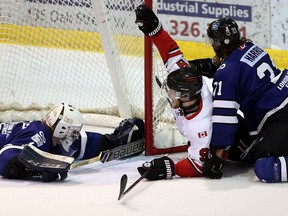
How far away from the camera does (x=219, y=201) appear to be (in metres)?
2.44

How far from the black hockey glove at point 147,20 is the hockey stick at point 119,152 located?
555 mm

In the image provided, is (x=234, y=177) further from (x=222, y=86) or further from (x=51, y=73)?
(x=51, y=73)

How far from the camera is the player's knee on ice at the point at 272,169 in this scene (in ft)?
8.84

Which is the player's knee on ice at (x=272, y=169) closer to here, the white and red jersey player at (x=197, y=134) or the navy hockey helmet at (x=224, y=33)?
the white and red jersey player at (x=197, y=134)

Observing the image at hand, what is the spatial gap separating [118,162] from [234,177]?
0.61 m

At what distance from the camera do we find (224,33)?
2.93m

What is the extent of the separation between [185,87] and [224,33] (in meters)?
0.31

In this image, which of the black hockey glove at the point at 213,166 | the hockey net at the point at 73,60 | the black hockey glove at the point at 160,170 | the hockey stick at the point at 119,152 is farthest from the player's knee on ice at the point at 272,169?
the hockey net at the point at 73,60

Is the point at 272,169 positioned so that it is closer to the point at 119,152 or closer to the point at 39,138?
the point at 119,152

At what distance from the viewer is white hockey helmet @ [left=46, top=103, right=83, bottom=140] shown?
2951 millimetres

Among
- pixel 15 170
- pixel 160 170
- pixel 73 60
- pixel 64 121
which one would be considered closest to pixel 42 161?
pixel 15 170

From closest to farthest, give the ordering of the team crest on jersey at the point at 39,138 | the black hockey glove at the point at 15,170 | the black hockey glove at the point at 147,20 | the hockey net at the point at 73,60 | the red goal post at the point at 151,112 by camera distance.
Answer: the black hockey glove at the point at 15,170 → the team crest on jersey at the point at 39,138 → the black hockey glove at the point at 147,20 → the red goal post at the point at 151,112 → the hockey net at the point at 73,60

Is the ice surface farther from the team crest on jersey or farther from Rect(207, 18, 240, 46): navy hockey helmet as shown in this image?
Rect(207, 18, 240, 46): navy hockey helmet

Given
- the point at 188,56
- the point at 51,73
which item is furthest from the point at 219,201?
the point at 188,56
